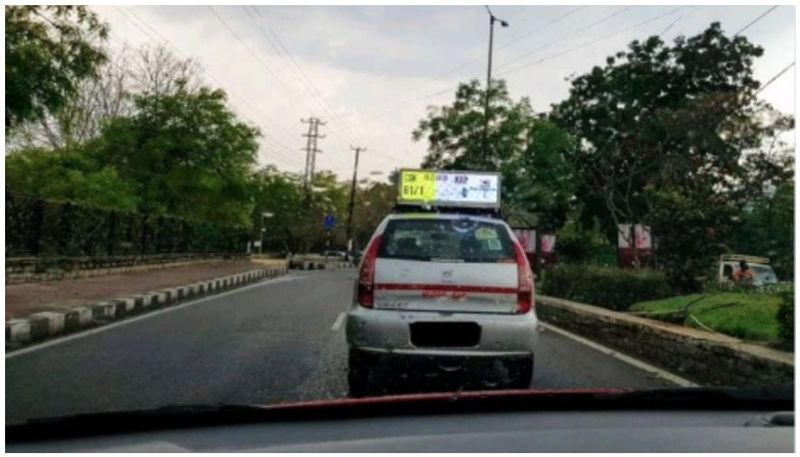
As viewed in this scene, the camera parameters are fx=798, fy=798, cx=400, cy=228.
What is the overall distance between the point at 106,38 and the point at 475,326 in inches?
322

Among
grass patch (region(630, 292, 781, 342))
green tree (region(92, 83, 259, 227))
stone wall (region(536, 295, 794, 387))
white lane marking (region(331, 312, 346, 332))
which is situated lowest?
white lane marking (region(331, 312, 346, 332))

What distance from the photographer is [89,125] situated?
38.7m

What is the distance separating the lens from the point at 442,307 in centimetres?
538

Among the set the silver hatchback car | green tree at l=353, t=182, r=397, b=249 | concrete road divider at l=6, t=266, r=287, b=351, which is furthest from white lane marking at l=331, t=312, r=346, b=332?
green tree at l=353, t=182, r=397, b=249

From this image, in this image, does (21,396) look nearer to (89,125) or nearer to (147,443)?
(147,443)

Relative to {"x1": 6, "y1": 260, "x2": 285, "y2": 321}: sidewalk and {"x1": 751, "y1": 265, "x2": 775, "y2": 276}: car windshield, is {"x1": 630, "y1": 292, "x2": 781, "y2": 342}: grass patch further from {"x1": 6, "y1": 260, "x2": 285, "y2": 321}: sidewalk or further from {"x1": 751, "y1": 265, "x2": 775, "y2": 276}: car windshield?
{"x1": 751, "y1": 265, "x2": 775, "y2": 276}: car windshield

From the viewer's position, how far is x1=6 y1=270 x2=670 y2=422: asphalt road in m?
5.46

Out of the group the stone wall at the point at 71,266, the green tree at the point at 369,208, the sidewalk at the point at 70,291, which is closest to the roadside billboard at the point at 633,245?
the sidewalk at the point at 70,291

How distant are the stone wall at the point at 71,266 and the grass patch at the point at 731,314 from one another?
1188cm

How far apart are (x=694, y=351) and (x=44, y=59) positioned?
28.7 feet

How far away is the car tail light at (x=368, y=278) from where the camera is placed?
5.45 meters

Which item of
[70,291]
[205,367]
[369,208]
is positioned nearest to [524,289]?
[205,367]

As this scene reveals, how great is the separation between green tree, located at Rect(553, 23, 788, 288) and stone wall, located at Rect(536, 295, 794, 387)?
499cm

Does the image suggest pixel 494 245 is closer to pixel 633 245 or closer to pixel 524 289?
pixel 524 289
